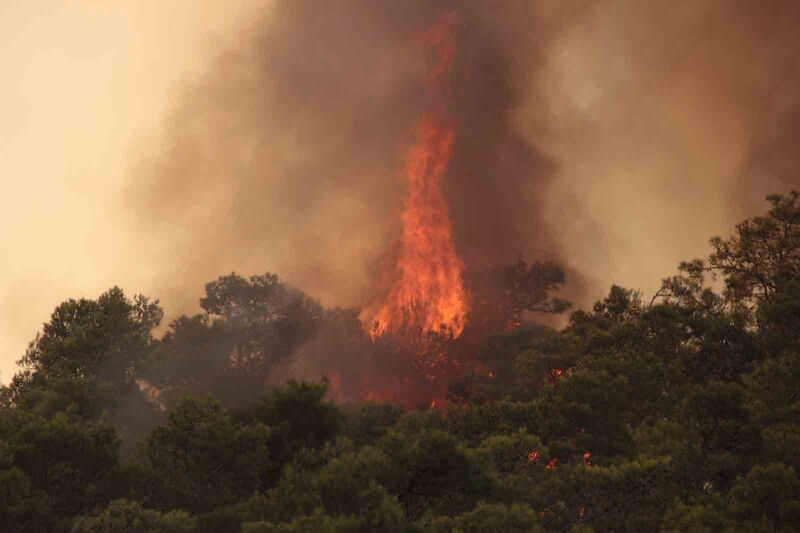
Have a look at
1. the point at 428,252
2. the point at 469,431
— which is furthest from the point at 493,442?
the point at 428,252

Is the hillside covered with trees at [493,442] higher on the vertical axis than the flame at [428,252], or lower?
lower

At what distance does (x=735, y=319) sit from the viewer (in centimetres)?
3366

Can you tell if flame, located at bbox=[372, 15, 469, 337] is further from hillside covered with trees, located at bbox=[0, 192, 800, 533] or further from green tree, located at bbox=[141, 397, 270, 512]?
green tree, located at bbox=[141, 397, 270, 512]

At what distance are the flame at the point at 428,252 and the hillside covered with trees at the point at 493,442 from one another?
2294 centimetres

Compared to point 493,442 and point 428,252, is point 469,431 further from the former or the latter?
point 428,252

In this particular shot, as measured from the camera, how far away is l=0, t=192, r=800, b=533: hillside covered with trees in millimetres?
19891

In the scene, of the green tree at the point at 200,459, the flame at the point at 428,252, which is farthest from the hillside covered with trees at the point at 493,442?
the flame at the point at 428,252

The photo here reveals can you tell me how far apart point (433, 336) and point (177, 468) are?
136ft

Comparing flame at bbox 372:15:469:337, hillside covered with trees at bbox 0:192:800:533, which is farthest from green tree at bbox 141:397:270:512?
flame at bbox 372:15:469:337

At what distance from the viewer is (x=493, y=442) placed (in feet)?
74.1

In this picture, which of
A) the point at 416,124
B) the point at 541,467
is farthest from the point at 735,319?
the point at 416,124

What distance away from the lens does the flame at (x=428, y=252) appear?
226 feet

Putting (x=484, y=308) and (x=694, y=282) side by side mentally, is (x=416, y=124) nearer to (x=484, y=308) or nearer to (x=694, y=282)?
(x=484, y=308)

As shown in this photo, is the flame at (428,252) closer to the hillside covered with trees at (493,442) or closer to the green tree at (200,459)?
the hillside covered with trees at (493,442)
